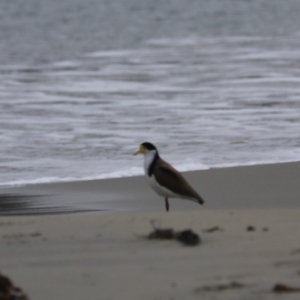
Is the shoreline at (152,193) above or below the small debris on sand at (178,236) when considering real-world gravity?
below

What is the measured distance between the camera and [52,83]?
16.7 m

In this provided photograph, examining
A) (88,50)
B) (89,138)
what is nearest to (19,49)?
(88,50)

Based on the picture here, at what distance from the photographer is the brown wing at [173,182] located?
7.35m

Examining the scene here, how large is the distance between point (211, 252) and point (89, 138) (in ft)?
20.7

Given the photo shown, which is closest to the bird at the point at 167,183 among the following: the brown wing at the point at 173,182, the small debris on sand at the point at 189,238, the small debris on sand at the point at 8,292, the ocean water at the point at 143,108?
the brown wing at the point at 173,182

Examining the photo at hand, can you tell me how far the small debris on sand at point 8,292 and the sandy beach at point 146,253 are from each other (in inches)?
6.3

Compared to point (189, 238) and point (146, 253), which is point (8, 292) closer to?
point (146, 253)

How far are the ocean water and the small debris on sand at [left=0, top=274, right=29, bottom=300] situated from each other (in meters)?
4.68

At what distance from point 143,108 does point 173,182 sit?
Answer: 6.35m

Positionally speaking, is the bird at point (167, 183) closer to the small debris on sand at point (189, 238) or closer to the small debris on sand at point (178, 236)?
the small debris on sand at point (178, 236)

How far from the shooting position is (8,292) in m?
4.11

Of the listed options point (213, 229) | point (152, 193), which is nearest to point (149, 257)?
point (213, 229)

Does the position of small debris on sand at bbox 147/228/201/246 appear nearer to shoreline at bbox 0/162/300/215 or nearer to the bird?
the bird

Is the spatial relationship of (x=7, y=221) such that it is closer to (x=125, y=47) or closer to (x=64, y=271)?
(x=64, y=271)
